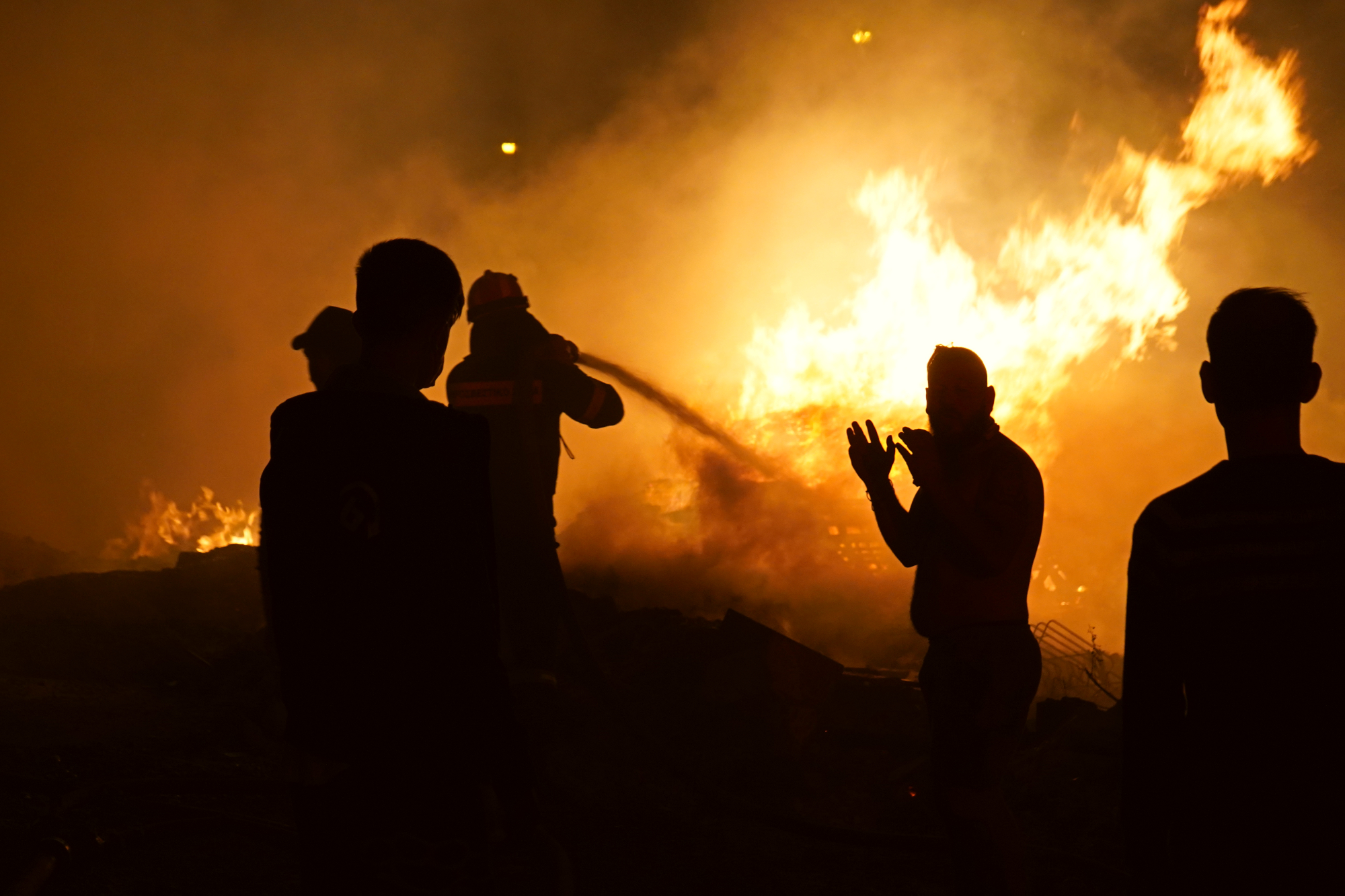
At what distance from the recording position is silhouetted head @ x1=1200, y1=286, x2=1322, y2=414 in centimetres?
200

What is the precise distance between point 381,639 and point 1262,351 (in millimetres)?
2228

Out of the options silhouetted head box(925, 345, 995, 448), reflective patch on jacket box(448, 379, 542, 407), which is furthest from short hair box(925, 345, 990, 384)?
reflective patch on jacket box(448, 379, 542, 407)

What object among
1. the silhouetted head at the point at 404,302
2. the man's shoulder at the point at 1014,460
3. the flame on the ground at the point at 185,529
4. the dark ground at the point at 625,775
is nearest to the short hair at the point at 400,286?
the silhouetted head at the point at 404,302

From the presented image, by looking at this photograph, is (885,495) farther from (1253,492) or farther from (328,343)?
(328,343)

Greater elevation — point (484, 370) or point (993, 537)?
point (484, 370)

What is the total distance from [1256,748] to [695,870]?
352cm

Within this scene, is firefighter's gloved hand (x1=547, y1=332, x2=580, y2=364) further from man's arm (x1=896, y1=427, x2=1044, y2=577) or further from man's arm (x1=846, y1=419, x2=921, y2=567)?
man's arm (x1=896, y1=427, x2=1044, y2=577)

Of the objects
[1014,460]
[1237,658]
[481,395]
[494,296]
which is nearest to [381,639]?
[1237,658]

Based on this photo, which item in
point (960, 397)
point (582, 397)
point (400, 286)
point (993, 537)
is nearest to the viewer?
point (400, 286)

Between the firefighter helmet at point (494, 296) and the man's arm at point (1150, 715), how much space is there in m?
4.86

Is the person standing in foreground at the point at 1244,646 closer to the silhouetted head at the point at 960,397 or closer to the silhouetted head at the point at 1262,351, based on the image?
the silhouetted head at the point at 1262,351

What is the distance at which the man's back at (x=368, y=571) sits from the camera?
6.55 feet

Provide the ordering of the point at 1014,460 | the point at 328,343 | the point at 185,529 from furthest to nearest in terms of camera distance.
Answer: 1. the point at 185,529
2. the point at 328,343
3. the point at 1014,460

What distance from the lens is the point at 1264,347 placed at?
2012 millimetres
